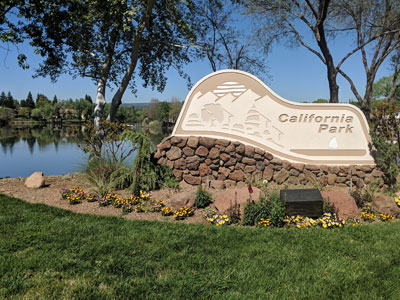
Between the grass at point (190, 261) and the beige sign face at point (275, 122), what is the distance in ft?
10.8

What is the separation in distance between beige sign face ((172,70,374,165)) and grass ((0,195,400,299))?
3298mm

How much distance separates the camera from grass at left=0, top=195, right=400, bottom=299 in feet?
9.03

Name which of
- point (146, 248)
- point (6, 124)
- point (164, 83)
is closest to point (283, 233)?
point (146, 248)

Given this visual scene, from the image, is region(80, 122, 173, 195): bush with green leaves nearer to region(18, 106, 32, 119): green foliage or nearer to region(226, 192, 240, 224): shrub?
region(226, 192, 240, 224): shrub

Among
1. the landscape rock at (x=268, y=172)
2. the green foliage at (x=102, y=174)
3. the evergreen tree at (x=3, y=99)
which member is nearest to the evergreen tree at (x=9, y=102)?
the evergreen tree at (x=3, y=99)

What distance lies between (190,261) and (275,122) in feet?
17.9

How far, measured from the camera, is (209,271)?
312 centimetres

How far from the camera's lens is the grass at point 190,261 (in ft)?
9.03

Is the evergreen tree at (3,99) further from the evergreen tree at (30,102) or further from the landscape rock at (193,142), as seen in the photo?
the landscape rock at (193,142)

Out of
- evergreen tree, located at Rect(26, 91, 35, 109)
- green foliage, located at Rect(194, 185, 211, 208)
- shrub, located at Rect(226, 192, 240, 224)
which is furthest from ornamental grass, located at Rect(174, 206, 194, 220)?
evergreen tree, located at Rect(26, 91, 35, 109)

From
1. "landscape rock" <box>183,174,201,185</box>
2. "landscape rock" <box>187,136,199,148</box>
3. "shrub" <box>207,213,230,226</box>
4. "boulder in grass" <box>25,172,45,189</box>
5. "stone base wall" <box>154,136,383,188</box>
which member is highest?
"landscape rock" <box>187,136,199,148</box>

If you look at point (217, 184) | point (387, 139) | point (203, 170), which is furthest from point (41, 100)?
point (387, 139)

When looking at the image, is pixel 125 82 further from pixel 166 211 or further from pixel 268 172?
pixel 166 211

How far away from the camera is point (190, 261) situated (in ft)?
11.0
